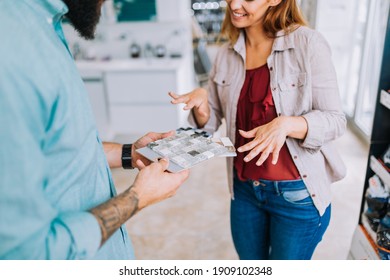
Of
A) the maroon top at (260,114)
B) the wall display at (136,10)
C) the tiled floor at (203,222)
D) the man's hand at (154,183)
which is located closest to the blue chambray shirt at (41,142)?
the man's hand at (154,183)

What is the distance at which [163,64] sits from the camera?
3609mm

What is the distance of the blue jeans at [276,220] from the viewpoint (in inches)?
52.1

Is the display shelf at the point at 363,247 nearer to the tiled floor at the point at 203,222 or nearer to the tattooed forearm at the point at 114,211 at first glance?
the tiled floor at the point at 203,222

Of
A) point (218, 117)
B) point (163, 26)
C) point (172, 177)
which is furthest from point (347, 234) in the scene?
point (163, 26)

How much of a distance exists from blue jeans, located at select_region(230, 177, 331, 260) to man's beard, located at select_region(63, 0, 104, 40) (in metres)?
0.78

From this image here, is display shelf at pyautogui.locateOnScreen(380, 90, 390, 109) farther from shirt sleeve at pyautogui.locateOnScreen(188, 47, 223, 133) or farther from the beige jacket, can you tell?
shirt sleeve at pyautogui.locateOnScreen(188, 47, 223, 133)

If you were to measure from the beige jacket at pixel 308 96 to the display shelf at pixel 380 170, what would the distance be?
10.5 inches

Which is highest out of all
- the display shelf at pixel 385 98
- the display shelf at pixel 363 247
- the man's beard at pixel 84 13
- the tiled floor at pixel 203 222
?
the man's beard at pixel 84 13

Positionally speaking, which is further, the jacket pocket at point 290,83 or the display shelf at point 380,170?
the display shelf at point 380,170

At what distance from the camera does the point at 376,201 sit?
5.40 ft

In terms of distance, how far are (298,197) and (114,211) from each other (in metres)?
0.71

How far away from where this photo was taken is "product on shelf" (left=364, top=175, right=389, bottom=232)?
1.62 meters

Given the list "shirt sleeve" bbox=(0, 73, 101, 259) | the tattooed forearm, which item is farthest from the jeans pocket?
"shirt sleeve" bbox=(0, 73, 101, 259)

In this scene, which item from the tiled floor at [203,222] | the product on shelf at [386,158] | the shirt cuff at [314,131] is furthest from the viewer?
the tiled floor at [203,222]
